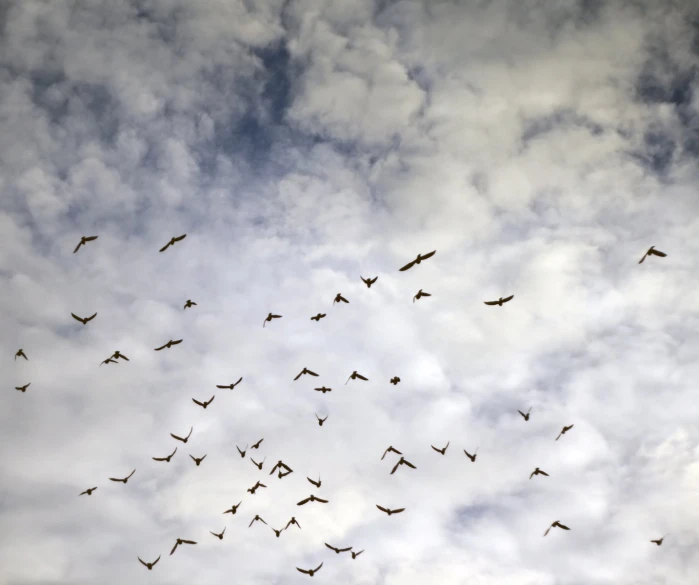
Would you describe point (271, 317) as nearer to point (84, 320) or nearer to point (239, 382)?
point (239, 382)

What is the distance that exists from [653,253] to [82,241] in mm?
55600

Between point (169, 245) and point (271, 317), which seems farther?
point (271, 317)

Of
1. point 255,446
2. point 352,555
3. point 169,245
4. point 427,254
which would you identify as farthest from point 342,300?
point 352,555

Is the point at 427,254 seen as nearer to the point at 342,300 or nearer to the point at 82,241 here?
the point at 342,300

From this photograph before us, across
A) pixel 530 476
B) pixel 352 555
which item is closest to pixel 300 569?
pixel 352 555

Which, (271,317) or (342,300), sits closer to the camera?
(342,300)

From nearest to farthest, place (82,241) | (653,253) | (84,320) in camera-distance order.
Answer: (653,253) < (82,241) < (84,320)

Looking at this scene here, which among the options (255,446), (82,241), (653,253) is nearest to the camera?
(653,253)

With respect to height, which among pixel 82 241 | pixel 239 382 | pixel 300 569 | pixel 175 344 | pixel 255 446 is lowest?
pixel 300 569

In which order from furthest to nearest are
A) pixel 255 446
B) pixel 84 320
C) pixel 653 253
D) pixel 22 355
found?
pixel 255 446 → pixel 22 355 → pixel 84 320 → pixel 653 253

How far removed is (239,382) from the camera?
6594 cm

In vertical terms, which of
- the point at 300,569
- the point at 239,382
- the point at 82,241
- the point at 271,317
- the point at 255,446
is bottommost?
the point at 300,569

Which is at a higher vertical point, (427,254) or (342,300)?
(427,254)

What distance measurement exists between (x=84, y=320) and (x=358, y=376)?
33.3 m
